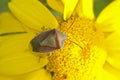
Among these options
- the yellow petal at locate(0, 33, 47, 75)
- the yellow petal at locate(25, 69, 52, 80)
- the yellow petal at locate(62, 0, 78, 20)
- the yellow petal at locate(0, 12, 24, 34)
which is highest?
the yellow petal at locate(62, 0, 78, 20)

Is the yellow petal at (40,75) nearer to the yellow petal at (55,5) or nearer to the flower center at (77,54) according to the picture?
the flower center at (77,54)

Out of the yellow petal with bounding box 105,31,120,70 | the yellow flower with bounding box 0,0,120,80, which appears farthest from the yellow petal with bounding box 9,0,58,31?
the yellow petal with bounding box 105,31,120,70

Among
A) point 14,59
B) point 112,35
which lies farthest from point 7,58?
point 112,35

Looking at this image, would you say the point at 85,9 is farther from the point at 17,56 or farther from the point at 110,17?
the point at 17,56

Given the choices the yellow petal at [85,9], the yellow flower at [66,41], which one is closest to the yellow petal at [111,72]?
the yellow flower at [66,41]

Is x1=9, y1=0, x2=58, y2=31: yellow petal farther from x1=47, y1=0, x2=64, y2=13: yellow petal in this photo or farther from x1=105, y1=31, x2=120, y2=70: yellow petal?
x1=105, y1=31, x2=120, y2=70: yellow petal

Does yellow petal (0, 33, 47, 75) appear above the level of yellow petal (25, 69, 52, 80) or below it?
above

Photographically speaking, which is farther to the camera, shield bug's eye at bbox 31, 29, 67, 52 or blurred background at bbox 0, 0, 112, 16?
blurred background at bbox 0, 0, 112, 16
